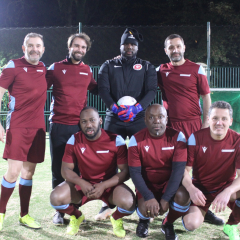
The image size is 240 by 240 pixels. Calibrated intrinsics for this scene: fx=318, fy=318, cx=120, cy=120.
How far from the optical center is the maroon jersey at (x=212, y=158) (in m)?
2.98

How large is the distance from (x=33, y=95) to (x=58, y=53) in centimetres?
1066

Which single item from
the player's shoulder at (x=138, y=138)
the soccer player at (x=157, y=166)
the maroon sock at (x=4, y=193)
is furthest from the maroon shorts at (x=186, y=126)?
the maroon sock at (x=4, y=193)

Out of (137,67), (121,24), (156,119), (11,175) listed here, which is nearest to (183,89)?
(137,67)

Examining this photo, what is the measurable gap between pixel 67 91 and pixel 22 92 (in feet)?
1.65

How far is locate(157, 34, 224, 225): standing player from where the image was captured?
364 cm

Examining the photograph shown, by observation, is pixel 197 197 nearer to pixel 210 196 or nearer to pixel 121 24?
pixel 210 196

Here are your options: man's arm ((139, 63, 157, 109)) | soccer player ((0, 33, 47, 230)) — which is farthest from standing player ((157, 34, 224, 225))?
soccer player ((0, 33, 47, 230))

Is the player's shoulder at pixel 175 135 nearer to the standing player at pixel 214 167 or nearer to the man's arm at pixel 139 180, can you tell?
the standing player at pixel 214 167

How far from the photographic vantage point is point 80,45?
11.8ft

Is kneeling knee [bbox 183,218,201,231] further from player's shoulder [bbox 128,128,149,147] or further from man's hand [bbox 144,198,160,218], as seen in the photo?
player's shoulder [bbox 128,128,149,147]

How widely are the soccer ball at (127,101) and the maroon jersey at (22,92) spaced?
862 millimetres

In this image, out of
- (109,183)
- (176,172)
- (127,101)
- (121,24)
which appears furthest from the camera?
(121,24)

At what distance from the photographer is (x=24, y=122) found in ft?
10.7

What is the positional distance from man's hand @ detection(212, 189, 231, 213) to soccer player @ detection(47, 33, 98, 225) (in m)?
1.58
